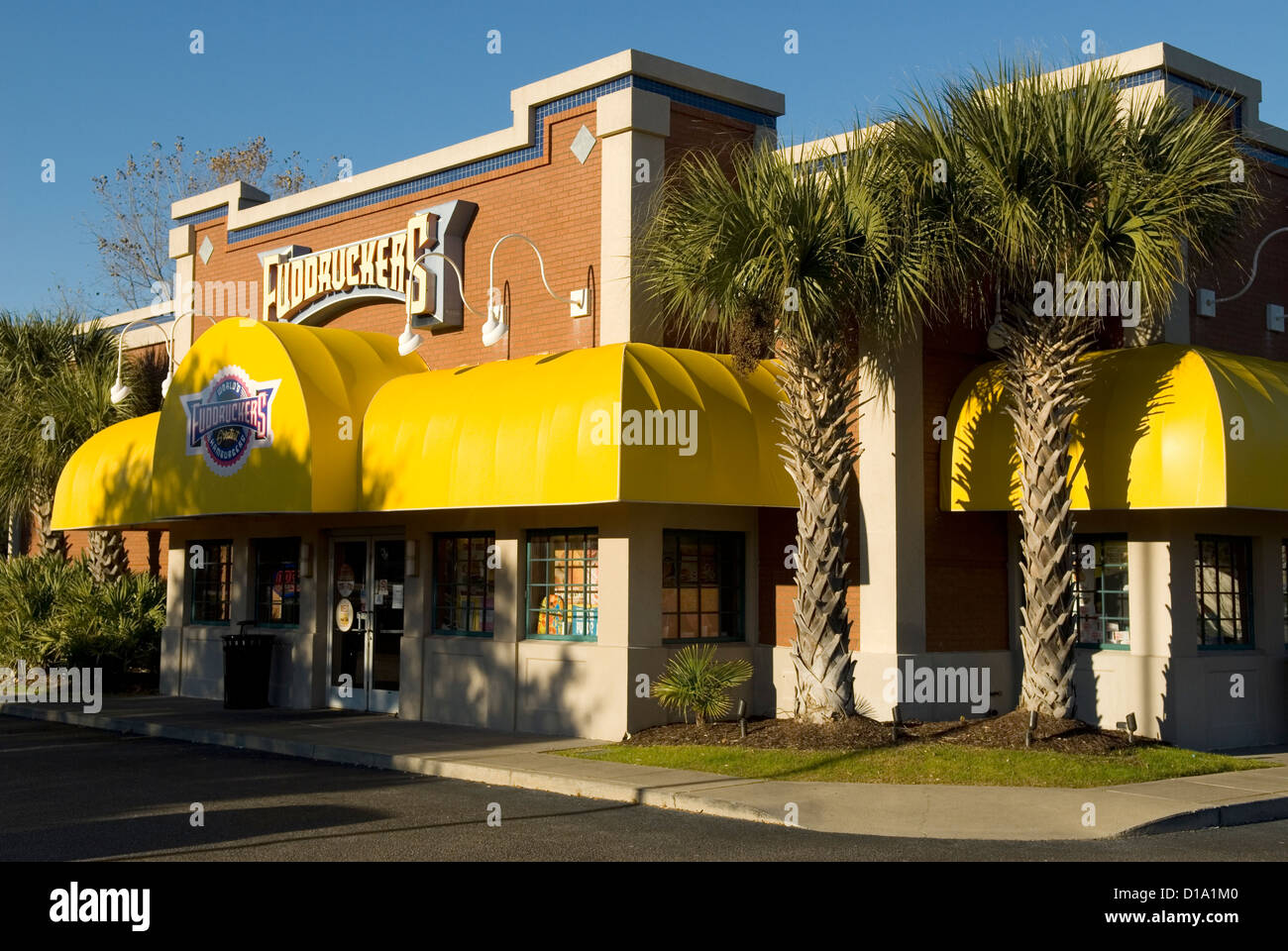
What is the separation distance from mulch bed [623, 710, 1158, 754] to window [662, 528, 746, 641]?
1618 mm

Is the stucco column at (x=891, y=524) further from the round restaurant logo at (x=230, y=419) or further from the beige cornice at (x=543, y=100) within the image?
the round restaurant logo at (x=230, y=419)

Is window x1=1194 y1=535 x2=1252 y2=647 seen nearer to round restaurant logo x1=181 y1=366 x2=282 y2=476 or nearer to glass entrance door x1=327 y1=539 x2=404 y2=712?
glass entrance door x1=327 y1=539 x2=404 y2=712

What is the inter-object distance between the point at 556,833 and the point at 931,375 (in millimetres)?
8214

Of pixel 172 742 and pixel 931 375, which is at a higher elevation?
pixel 931 375

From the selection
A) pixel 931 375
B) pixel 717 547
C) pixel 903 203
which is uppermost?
pixel 903 203

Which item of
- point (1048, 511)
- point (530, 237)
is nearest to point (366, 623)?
point (530, 237)

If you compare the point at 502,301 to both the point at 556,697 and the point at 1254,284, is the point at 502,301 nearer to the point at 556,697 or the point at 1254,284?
the point at 556,697

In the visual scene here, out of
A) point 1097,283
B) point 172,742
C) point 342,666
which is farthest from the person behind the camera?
point 342,666

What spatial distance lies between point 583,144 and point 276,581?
8413mm

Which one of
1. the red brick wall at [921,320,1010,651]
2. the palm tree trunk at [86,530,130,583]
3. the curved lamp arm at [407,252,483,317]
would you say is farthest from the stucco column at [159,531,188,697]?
the red brick wall at [921,320,1010,651]
